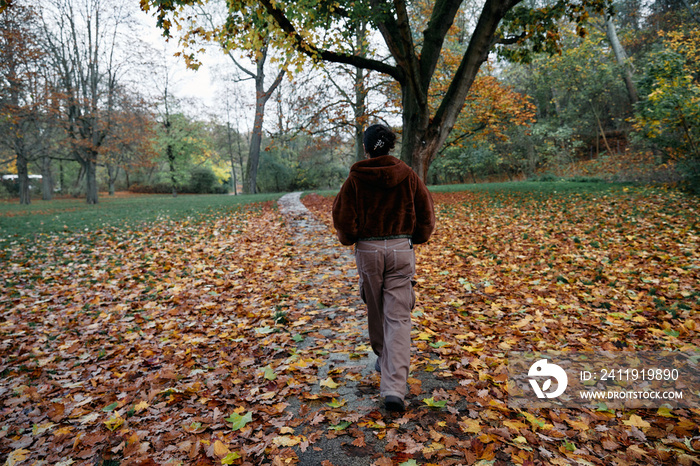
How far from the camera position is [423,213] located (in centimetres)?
299

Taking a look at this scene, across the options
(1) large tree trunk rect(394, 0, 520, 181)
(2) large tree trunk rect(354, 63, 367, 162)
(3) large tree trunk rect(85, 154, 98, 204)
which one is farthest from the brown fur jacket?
(3) large tree trunk rect(85, 154, 98, 204)

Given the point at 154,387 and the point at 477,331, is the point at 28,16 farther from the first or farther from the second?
the point at 477,331

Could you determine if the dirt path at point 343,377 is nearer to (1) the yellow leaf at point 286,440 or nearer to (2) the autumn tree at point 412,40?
(1) the yellow leaf at point 286,440

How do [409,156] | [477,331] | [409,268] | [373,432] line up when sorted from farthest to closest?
[409,156]
[477,331]
[409,268]
[373,432]

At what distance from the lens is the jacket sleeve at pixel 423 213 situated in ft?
9.67

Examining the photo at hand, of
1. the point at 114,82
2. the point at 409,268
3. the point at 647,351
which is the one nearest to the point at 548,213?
the point at 647,351

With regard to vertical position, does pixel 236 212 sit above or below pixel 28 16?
below

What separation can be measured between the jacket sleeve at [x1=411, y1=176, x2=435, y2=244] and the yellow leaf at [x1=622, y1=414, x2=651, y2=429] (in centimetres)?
189

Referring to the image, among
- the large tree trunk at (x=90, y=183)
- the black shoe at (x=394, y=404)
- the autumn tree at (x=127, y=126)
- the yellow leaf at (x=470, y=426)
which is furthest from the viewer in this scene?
the large tree trunk at (x=90, y=183)

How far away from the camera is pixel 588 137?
2788 centimetres

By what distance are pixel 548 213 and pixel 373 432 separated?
1026cm

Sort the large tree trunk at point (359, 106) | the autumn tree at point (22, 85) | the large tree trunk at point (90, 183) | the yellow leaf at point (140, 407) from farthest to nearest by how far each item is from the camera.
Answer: the large tree trunk at point (90, 183) → the large tree trunk at point (359, 106) → the autumn tree at point (22, 85) → the yellow leaf at point (140, 407)

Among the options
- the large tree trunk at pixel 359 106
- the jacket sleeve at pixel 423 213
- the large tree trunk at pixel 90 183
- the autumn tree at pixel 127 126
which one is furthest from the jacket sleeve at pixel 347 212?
the large tree trunk at pixel 90 183

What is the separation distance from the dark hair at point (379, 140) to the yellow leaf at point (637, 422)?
102 inches
